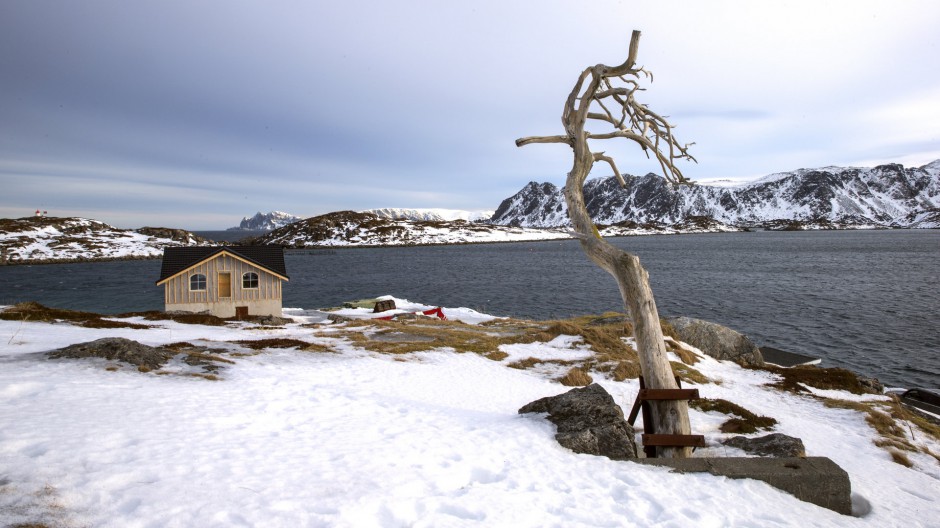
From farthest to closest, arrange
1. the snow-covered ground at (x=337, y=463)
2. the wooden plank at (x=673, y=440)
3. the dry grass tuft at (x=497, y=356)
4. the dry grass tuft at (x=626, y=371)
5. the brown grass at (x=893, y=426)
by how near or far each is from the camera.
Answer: the dry grass tuft at (x=497, y=356)
the dry grass tuft at (x=626, y=371)
the brown grass at (x=893, y=426)
the wooden plank at (x=673, y=440)
the snow-covered ground at (x=337, y=463)

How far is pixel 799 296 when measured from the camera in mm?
52594

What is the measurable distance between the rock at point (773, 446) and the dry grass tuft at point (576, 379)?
5532mm

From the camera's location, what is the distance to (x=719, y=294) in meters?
56.1

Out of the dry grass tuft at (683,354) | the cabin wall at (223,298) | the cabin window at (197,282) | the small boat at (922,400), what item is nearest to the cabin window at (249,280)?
the cabin wall at (223,298)

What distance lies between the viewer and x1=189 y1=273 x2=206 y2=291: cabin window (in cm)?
3357

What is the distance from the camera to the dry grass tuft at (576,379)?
50.5ft

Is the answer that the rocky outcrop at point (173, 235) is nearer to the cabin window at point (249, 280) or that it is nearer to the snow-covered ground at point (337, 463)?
the cabin window at point (249, 280)

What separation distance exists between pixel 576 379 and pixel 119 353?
47.2ft

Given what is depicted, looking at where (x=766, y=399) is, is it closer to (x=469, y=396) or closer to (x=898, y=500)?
(x=898, y=500)

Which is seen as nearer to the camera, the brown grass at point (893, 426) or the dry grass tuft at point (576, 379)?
the brown grass at point (893, 426)

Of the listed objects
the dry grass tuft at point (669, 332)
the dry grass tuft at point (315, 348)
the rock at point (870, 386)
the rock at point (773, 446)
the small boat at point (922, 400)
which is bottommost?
the small boat at point (922, 400)

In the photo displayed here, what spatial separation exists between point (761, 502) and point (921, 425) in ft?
37.2

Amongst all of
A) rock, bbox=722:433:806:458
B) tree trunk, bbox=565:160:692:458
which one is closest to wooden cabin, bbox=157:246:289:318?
tree trunk, bbox=565:160:692:458

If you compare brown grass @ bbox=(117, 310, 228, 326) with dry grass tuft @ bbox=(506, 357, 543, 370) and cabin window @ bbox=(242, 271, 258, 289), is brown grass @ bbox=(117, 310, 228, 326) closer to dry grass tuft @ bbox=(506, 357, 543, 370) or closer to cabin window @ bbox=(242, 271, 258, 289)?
cabin window @ bbox=(242, 271, 258, 289)
